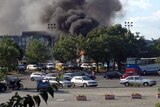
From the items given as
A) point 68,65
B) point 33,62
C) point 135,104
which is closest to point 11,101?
point 135,104

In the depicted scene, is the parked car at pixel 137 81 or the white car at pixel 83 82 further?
the white car at pixel 83 82

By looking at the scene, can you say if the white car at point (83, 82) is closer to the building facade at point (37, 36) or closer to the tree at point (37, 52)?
the tree at point (37, 52)

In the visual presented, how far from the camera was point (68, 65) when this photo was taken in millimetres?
89250

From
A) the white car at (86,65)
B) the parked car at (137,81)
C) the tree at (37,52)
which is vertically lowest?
the parked car at (137,81)

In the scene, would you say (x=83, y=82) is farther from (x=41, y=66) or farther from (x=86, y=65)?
(x=41, y=66)

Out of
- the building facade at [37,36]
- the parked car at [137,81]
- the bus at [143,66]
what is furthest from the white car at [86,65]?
the building facade at [37,36]

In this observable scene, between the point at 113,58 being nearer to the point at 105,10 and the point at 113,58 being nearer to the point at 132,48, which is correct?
the point at 132,48

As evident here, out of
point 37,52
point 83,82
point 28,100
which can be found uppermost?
point 37,52

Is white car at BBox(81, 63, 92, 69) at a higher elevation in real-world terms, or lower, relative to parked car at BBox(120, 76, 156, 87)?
higher

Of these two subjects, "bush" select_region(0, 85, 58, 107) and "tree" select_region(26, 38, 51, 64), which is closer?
Result: "bush" select_region(0, 85, 58, 107)

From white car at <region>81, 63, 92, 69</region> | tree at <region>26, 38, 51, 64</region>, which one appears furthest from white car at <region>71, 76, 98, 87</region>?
tree at <region>26, 38, 51, 64</region>

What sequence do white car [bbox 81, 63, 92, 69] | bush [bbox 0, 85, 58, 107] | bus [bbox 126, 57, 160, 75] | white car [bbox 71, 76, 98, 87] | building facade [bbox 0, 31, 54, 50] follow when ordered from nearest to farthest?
bush [bbox 0, 85, 58, 107] → white car [bbox 71, 76, 98, 87] → bus [bbox 126, 57, 160, 75] → white car [bbox 81, 63, 92, 69] → building facade [bbox 0, 31, 54, 50]

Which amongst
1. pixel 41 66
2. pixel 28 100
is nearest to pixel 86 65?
pixel 41 66

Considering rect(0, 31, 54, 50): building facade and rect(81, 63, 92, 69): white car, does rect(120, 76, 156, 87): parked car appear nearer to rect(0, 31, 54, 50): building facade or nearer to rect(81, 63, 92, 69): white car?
rect(81, 63, 92, 69): white car
